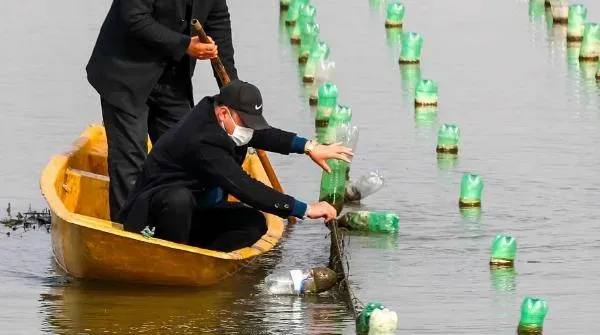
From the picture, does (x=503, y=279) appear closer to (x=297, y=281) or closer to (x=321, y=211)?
(x=297, y=281)

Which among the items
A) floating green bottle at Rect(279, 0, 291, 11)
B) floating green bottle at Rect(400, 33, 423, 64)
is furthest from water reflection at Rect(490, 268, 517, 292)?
floating green bottle at Rect(279, 0, 291, 11)

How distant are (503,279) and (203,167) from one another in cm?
227

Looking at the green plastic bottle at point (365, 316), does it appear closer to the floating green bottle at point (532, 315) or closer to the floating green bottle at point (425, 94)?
the floating green bottle at point (532, 315)

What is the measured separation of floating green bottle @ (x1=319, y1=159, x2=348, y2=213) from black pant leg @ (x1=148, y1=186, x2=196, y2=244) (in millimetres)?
2773

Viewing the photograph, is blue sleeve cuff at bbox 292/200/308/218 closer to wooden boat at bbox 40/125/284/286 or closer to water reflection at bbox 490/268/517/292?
wooden boat at bbox 40/125/284/286

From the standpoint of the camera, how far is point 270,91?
68.7 ft

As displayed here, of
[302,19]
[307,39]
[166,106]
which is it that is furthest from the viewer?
[302,19]

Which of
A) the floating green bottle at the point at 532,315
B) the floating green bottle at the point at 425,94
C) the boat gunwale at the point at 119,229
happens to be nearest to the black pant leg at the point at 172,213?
the boat gunwale at the point at 119,229

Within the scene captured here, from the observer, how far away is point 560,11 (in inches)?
1053

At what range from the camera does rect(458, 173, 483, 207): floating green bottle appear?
49.1 feet

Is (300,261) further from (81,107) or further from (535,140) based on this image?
(81,107)

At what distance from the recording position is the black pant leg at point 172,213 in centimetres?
1176

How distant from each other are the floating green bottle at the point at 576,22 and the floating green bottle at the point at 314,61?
4.07 metres

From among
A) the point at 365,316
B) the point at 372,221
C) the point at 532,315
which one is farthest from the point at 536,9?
the point at 365,316
